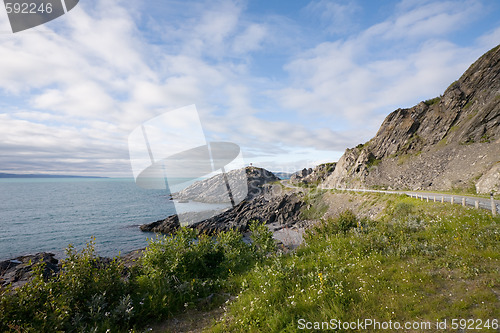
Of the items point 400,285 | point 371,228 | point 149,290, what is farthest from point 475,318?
point 149,290

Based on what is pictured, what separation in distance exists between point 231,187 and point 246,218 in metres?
64.6

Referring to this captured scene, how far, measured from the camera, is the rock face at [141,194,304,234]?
51.4m

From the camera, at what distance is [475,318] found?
528 cm

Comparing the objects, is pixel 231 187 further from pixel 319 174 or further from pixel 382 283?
pixel 382 283

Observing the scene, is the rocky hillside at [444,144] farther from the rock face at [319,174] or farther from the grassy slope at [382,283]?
the grassy slope at [382,283]

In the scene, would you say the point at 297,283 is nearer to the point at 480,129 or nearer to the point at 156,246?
the point at 156,246

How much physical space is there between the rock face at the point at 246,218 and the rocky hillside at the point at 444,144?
64.3 feet

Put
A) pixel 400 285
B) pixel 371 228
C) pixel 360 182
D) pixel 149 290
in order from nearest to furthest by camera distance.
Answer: pixel 400 285 < pixel 149 290 < pixel 371 228 < pixel 360 182

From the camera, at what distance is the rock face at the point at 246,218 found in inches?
2023

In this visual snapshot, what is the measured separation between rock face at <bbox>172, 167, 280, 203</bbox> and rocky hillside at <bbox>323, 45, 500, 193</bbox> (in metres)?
52.4

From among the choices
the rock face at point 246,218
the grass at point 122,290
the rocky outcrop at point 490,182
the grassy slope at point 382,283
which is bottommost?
the rock face at point 246,218

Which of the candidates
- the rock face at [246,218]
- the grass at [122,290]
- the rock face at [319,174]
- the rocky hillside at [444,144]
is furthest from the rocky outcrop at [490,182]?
the rock face at [319,174]

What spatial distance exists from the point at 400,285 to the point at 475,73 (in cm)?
7572

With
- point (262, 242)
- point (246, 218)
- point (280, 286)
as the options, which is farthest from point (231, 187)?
point (280, 286)
